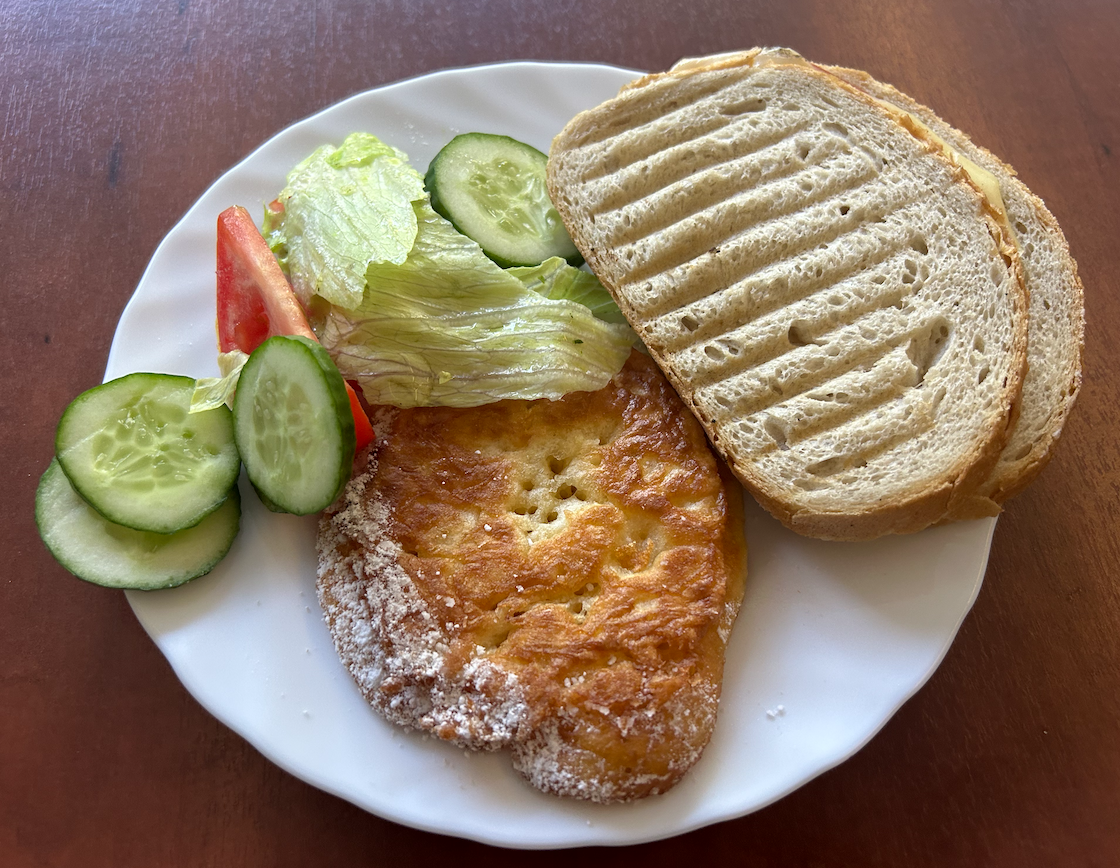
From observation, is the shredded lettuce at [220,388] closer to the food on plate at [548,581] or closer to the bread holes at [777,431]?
the food on plate at [548,581]

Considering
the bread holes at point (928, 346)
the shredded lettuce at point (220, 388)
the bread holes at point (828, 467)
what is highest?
the bread holes at point (928, 346)

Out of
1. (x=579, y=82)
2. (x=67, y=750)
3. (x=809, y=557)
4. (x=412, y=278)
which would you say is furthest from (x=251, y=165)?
(x=809, y=557)

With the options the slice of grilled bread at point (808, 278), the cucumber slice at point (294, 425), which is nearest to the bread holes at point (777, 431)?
the slice of grilled bread at point (808, 278)

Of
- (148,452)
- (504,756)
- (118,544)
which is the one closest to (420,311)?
(148,452)

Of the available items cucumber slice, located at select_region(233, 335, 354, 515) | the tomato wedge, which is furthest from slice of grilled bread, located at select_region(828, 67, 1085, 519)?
the tomato wedge

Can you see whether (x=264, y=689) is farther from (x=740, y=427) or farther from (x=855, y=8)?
(x=855, y=8)
